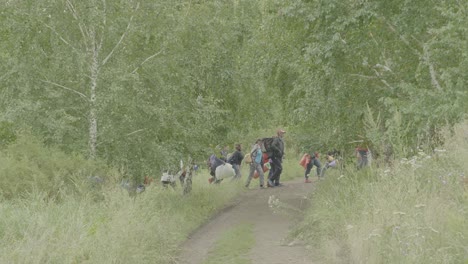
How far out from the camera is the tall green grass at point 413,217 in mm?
6195

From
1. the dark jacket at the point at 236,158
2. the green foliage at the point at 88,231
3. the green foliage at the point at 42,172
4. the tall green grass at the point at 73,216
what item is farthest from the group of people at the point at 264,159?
the green foliage at the point at 42,172

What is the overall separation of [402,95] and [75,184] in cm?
634

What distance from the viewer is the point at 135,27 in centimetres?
1324

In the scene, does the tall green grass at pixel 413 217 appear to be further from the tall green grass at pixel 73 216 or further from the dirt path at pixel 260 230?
the tall green grass at pixel 73 216

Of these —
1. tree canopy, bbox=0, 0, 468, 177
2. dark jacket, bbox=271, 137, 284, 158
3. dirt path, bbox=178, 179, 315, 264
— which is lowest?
dirt path, bbox=178, 179, 315, 264

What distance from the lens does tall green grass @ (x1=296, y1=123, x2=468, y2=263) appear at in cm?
620

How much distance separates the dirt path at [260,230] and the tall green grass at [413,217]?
0.64 m

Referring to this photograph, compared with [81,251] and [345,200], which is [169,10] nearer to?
[345,200]

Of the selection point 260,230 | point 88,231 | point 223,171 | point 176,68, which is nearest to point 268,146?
point 223,171

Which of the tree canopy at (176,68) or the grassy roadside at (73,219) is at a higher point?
the tree canopy at (176,68)

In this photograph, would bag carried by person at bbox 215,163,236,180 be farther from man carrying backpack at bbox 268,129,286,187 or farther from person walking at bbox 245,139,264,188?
man carrying backpack at bbox 268,129,286,187

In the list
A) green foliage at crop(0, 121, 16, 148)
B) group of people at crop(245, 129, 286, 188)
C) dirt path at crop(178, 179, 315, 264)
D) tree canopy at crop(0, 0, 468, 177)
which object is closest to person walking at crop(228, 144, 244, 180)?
group of people at crop(245, 129, 286, 188)

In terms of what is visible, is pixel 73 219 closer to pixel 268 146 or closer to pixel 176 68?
pixel 176 68

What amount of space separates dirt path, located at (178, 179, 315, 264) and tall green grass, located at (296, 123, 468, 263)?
643 millimetres
